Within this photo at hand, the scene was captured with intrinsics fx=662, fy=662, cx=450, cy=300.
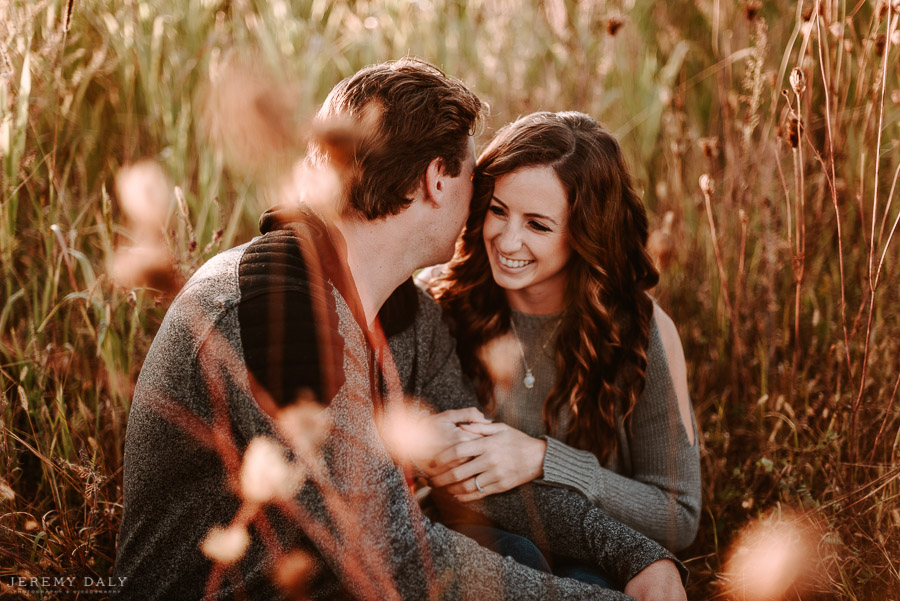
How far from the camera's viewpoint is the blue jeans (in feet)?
5.73

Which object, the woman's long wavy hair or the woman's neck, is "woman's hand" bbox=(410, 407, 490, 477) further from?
the woman's neck

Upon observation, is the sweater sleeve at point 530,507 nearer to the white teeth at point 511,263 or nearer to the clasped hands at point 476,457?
the clasped hands at point 476,457

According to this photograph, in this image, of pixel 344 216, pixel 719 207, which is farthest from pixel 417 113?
pixel 719 207

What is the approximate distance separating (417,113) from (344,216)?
1.14 feet

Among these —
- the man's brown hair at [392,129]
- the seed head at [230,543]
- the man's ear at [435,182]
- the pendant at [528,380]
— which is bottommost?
the pendant at [528,380]

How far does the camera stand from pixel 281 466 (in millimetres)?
1281

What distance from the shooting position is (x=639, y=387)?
6.89ft

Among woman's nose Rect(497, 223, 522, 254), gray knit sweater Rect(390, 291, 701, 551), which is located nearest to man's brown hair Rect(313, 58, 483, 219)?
woman's nose Rect(497, 223, 522, 254)

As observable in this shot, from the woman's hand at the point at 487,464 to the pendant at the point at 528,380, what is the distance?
0.95 feet

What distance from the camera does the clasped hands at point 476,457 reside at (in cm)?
191

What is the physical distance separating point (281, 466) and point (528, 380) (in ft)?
3.71

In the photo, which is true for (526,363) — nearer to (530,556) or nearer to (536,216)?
(536,216)

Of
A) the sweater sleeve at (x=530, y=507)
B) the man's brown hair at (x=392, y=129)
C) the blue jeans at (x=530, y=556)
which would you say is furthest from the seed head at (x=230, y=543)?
the man's brown hair at (x=392, y=129)

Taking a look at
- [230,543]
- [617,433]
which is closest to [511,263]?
[617,433]
